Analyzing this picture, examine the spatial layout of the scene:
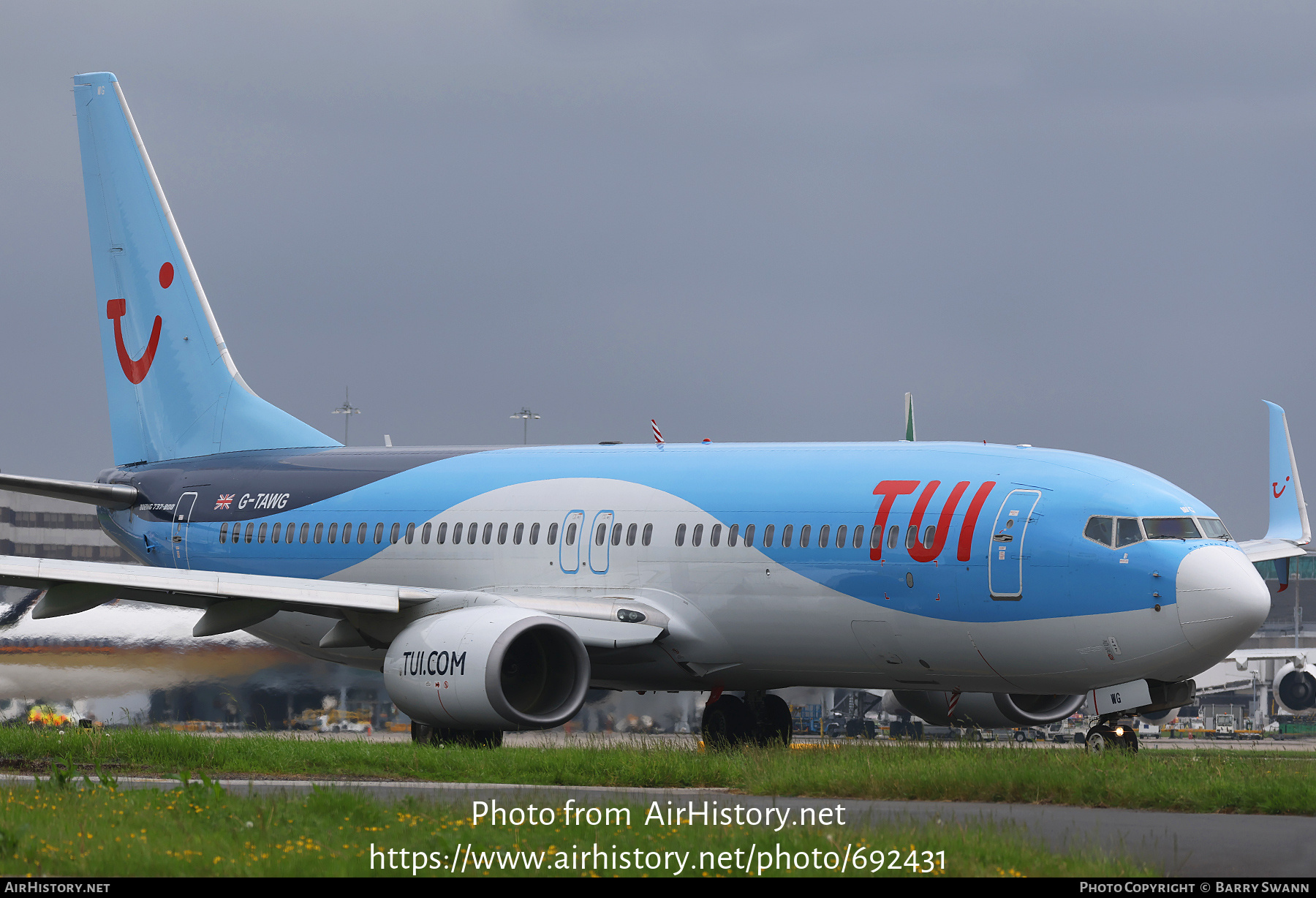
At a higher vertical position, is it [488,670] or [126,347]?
[126,347]

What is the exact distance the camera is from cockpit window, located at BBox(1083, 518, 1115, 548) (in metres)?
18.8

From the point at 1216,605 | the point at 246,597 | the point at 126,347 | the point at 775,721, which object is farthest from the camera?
the point at 126,347

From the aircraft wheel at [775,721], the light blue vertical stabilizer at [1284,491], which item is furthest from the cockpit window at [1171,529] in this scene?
the light blue vertical stabilizer at [1284,491]

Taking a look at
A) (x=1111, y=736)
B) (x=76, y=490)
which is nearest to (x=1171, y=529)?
(x=1111, y=736)

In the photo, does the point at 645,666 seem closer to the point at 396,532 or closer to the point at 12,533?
the point at 396,532

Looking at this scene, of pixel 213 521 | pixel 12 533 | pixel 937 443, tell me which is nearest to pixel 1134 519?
pixel 937 443

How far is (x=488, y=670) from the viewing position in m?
19.9

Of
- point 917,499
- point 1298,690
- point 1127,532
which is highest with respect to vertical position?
point 917,499

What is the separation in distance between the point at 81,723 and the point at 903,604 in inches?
613

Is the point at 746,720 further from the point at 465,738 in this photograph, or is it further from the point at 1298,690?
the point at 1298,690

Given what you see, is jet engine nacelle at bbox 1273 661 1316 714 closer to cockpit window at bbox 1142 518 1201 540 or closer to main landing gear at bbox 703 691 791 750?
main landing gear at bbox 703 691 791 750

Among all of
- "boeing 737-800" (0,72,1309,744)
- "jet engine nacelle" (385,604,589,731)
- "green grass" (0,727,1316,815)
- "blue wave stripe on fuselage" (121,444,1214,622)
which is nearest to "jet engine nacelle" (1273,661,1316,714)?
"boeing 737-800" (0,72,1309,744)

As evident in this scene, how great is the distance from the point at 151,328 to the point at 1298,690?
26.7 meters
